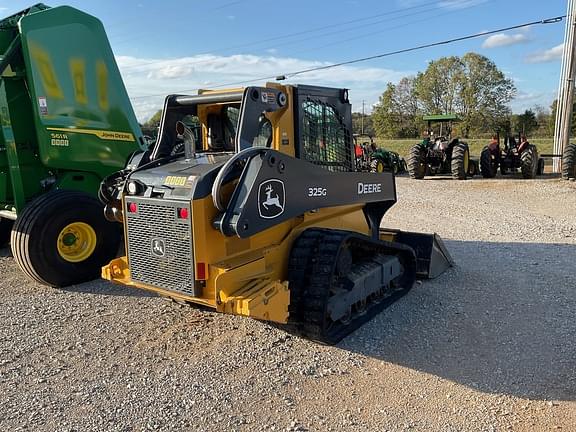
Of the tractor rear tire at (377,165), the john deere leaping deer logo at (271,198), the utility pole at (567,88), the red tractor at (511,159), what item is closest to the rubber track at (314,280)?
the john deere leaping deer logo at (271,198)

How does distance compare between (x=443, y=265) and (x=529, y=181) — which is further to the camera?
(x=529, y=181)

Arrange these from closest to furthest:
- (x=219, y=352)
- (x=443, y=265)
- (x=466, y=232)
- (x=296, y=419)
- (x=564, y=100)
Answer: (x=296, y=419), (x=219, y=352), (x=443, y=265), (x=466, y=232), (x=564, y=100)

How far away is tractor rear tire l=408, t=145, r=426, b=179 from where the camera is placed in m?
18.0

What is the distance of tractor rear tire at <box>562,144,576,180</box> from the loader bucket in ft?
38.5

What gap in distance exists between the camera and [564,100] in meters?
20.0

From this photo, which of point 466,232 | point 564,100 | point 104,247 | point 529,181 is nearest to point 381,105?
point 564,100

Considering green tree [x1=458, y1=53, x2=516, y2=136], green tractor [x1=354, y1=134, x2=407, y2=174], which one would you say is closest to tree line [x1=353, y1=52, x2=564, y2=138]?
green tree [x1=458, y1=53, x2=516, y2=136]

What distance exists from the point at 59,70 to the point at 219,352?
4453 millimetres

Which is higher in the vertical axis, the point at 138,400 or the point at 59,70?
the point at 59,70

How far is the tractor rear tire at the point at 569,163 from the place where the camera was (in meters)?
16.1

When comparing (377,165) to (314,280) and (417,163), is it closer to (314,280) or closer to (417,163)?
(417,163)

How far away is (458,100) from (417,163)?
125 ft

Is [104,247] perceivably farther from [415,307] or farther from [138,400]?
[415,307]

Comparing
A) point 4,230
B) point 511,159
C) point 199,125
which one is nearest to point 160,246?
point 199,125
